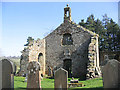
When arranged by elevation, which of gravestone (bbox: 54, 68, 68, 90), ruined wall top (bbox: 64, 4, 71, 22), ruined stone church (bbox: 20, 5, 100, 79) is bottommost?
gravestone (bbox: 54, 68, 68, 90)

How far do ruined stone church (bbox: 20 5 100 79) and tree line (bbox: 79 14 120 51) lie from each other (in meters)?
18.7

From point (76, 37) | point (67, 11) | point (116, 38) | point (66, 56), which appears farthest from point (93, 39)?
point (116, 38)

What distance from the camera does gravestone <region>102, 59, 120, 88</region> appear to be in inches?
236

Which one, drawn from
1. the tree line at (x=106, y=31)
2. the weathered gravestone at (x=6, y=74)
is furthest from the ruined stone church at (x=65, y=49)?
the tree line at (x=106, y=31)

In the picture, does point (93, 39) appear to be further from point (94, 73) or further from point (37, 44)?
point (37, 44)

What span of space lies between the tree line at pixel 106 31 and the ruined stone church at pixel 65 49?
61.5 feet

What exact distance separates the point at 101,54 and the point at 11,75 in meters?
26.6

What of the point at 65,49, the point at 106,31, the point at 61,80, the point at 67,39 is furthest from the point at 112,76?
the point at 106,31

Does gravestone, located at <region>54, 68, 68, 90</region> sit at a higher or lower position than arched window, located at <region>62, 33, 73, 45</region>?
lower

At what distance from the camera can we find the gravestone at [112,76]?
5.98 m

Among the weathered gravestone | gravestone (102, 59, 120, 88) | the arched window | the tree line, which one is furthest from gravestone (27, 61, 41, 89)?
the tree line

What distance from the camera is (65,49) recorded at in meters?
20.6

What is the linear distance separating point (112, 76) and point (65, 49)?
14623 mm

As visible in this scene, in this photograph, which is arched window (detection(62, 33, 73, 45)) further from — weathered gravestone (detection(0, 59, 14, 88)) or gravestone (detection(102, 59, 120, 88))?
gravestone (detection(102, 59, 120, 88))
